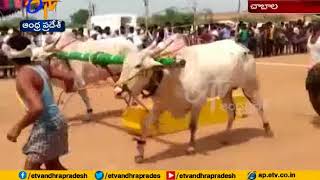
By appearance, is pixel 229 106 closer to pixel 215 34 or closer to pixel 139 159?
pixel 139 159

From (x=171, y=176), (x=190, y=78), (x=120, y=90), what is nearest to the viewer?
(x=171, y=176)

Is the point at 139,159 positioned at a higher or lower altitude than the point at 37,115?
lower

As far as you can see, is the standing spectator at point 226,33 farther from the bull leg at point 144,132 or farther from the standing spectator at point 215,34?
the bull leg at point 144,132

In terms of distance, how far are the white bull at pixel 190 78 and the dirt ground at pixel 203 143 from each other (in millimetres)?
372

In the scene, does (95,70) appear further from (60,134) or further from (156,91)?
(60,134)

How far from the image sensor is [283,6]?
2158 cm

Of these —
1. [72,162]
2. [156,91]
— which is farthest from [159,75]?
[72,162]

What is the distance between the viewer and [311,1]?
868 inches

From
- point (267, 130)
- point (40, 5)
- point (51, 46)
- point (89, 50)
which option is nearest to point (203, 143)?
point (267, 130)

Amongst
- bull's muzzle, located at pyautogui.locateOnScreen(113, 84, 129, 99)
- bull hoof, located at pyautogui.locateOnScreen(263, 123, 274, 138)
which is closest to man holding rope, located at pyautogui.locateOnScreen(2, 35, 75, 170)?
bull's muzzle, located at pyautogui.locateOnScreen(113, 84, 129, 99)

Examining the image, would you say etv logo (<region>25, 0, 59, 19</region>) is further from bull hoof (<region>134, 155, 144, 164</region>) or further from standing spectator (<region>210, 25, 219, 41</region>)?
bull hoof (<region>134, 155, 144, 164</region>)

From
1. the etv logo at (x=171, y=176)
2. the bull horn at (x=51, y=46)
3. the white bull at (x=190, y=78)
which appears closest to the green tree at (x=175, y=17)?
the bull horn at (x=51, y=46)

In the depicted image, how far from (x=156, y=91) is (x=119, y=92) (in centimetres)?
76

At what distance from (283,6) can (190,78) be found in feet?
49.0
